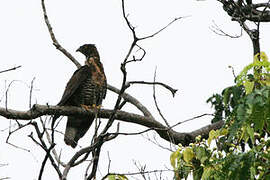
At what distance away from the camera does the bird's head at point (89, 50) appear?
7.16 meters

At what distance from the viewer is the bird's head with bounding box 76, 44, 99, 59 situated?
716 centimetres

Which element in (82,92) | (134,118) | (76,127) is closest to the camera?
(134,118)

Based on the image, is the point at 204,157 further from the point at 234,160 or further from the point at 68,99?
the point at 68,99

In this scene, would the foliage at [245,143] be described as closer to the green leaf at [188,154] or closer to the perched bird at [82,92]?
the green leaf at [188,154]

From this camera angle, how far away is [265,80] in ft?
9.64

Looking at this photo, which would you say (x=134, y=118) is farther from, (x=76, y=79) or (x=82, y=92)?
(x=76, y=79)

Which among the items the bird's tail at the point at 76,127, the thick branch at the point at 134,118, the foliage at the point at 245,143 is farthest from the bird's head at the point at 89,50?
the foliage at the point at 245,143

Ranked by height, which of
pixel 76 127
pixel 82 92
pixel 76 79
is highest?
pixel 76 79

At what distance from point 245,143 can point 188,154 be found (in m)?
0.40

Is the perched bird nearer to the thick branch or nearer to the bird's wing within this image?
the bird's wing

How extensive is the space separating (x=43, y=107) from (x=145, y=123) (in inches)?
46.6

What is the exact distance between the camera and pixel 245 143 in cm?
298

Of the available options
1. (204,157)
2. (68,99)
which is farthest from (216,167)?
(68,99)

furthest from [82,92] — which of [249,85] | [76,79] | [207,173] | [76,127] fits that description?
[249,85]
